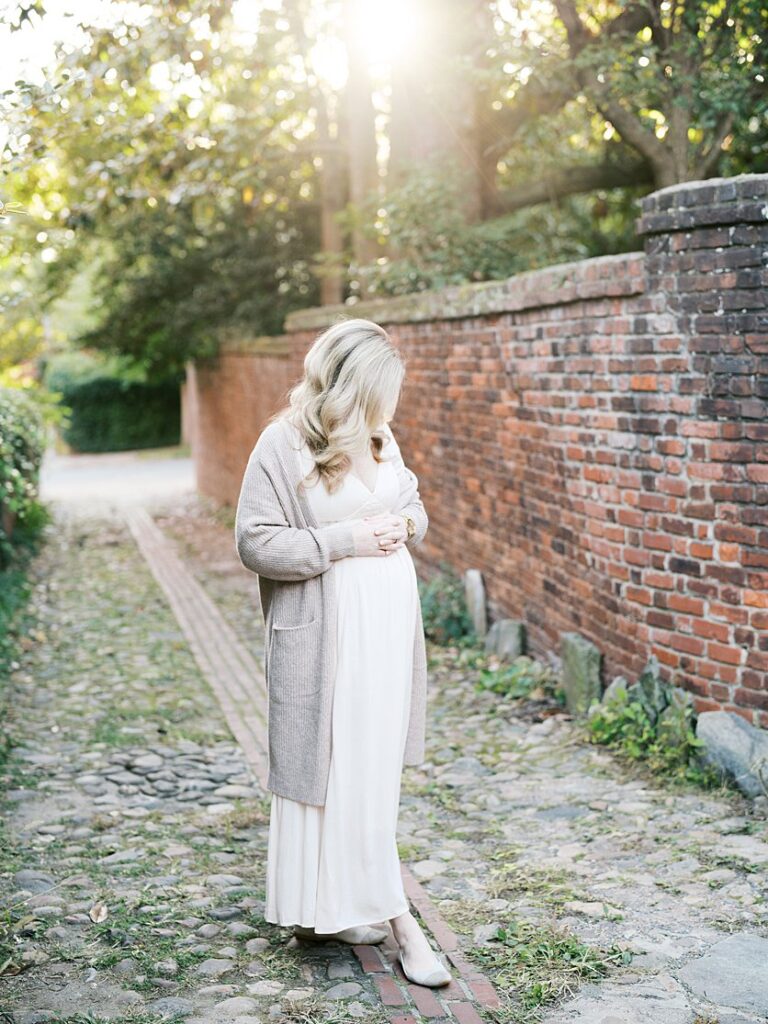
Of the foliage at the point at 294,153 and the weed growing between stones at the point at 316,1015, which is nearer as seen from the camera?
the weed growing between stones at the point at 316,1015

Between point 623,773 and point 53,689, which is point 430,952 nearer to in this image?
point 623,773

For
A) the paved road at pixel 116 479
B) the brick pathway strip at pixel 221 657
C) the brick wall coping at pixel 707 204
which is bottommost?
the paved road at pixel 116 479

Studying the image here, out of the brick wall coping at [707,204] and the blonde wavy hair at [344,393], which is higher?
the brick wall coping at [707,204]

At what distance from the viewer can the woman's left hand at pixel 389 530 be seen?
355 centimetres

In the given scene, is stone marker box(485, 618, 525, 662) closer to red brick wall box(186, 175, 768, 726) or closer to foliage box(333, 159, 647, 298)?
red brick wall box(186, 175, 768, 726)

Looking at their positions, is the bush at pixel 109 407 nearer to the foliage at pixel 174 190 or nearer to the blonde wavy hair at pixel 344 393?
the foliage at pixel 174 190

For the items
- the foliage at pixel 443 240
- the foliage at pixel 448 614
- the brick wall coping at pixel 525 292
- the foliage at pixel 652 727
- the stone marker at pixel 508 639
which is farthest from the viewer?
the foliage at pixel 443 240

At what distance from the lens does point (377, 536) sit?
A: 11.6ft

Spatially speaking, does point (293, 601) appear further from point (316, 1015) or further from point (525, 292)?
point (525, 292)

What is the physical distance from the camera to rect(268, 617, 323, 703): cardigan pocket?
3.52m

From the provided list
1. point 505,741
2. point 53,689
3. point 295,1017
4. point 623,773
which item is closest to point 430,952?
point 295,1017

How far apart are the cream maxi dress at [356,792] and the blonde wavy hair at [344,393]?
3.2 inches

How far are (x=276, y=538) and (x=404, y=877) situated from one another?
1650 mm

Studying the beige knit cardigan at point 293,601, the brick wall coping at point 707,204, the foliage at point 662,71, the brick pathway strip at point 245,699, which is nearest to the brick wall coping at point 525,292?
the brick wall coping at point 707,204
